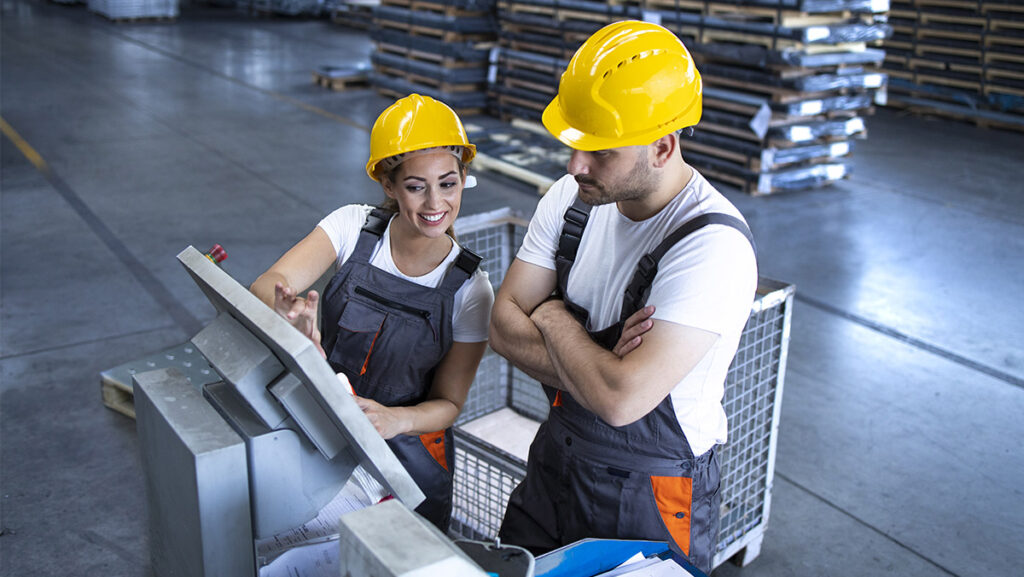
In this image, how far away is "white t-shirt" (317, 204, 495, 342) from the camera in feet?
7.48

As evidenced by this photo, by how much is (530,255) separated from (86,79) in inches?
462

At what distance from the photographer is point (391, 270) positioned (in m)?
2.31

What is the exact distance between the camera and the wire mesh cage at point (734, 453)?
9.00 feet

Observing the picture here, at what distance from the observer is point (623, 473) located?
1926 millimetres

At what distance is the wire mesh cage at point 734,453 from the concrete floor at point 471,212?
0.27 m

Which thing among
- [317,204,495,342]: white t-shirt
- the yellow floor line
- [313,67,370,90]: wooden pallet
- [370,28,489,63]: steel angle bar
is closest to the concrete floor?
the yellow floor line

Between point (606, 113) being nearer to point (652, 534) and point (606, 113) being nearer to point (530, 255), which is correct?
point (530, 255)

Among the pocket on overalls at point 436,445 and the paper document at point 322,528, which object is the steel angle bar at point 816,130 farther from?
the paper document at point 322,528

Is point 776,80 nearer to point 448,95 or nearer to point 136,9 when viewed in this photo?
point 448,95

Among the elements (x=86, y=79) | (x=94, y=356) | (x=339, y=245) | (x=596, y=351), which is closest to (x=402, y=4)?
(x=86, y=79)

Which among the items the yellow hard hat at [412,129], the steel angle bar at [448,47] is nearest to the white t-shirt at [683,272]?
the yellow hard hat at [412,129]

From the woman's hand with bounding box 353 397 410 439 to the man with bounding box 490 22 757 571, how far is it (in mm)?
→ 294

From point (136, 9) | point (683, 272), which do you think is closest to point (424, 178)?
point (683, 272)

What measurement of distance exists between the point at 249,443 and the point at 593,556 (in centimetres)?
76
